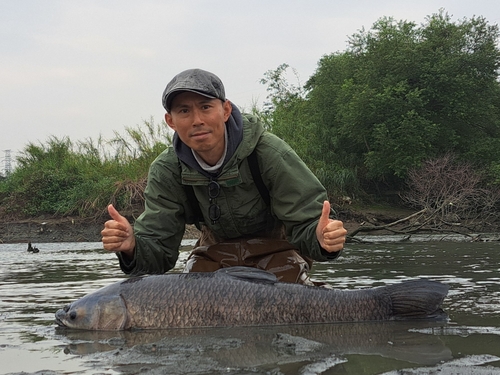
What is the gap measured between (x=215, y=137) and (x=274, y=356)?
1761 mm

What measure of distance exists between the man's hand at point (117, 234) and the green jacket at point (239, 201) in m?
0.19

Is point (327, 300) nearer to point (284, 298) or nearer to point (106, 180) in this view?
point (284, 298)

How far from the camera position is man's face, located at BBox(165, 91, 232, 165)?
4.23 meters

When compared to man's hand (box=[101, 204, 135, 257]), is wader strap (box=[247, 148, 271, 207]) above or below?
above

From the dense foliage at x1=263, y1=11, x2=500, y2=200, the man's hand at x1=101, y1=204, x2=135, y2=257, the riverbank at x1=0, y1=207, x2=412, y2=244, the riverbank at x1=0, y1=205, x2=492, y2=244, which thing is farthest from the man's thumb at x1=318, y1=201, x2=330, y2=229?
the dense foliage at x1=263, y1=11, x2=500, y2=200

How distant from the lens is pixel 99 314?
386cm

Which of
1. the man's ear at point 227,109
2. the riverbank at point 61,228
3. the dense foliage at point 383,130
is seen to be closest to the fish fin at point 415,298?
the man's ear at point 227,109

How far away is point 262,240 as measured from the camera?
4.68 meters

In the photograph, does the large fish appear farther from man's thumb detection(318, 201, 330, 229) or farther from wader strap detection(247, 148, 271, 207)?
wader strap detection(247, 148, 271, 207)

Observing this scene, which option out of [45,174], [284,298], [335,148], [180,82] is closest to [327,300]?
[284,298]

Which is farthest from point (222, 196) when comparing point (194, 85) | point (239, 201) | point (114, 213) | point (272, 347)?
point (272, 347)

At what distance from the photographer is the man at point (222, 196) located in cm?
425

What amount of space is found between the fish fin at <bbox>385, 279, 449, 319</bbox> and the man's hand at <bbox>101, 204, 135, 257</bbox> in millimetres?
1571

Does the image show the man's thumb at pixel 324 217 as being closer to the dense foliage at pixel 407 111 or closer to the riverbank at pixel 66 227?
the riverbank at pixel 66 227
